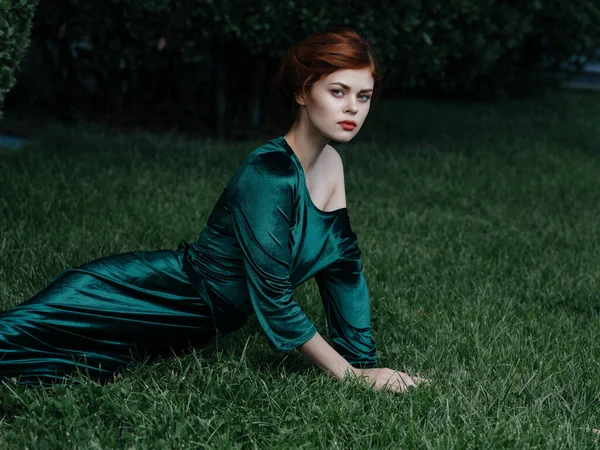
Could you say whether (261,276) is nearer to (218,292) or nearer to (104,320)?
(218,292)

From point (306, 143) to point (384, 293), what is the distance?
3.71 ft

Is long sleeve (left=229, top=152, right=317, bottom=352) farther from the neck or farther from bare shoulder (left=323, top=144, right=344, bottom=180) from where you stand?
bare shoulder (left=323, top=144, right=344, bottom=180)

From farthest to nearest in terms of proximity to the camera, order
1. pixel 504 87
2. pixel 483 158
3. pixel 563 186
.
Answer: pixel 504 87 → pixel 483 158 → pixel 563 186

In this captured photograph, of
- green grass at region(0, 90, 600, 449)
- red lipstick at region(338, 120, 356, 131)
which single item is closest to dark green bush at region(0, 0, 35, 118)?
green grass at region(0, 90, 600, 449)

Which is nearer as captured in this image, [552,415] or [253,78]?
[552,415]

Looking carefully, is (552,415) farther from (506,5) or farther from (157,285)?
(506,5)

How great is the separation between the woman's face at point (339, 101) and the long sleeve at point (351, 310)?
1.39 ft

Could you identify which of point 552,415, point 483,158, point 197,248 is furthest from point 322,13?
point 552,415

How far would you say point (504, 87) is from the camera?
1204 centimetres

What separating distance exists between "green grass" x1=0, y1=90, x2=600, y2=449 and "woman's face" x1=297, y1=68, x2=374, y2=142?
753mm

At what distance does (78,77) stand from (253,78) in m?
1.79

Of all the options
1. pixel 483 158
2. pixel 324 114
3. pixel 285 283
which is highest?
pixel 324 114

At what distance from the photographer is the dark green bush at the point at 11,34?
158 inches

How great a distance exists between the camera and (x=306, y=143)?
104 inches
